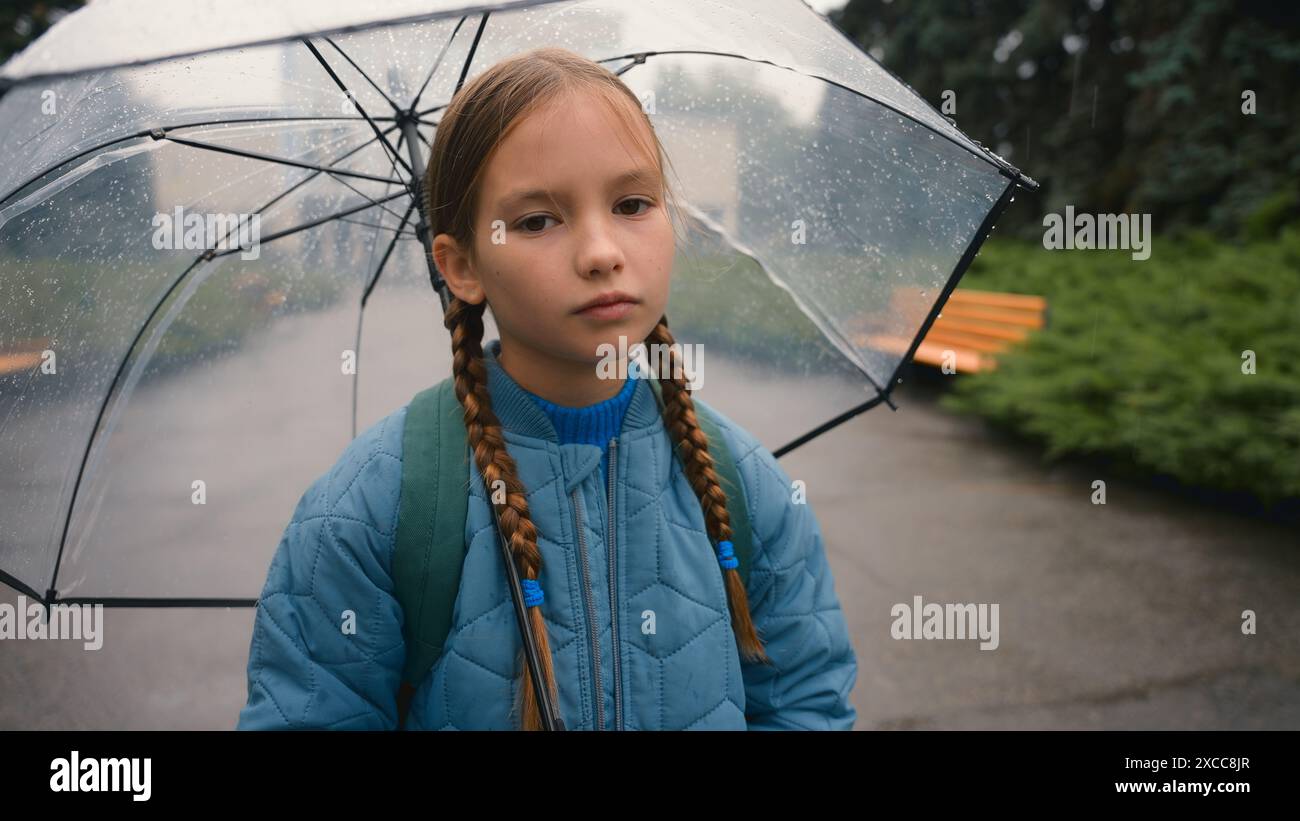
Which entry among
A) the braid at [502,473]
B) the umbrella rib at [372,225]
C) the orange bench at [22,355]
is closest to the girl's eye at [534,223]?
the braid at [502,473]

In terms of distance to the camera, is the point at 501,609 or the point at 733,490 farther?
the point at 733,490

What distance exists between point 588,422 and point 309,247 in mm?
901

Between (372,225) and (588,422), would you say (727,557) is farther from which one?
(372,225)

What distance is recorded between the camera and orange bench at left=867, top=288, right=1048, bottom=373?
8.44 metres

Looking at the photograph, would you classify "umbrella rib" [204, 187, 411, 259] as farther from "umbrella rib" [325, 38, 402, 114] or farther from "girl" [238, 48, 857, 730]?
"girl" [238, 48, 857, 730]

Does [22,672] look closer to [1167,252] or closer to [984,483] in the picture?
[984,483]

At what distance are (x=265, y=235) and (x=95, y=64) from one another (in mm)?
749

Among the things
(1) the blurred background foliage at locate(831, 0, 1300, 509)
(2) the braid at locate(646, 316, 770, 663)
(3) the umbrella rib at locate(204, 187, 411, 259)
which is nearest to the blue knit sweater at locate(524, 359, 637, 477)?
(2) the braid at locate(646, 316, 770, 663)

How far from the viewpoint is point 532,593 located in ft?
4.87

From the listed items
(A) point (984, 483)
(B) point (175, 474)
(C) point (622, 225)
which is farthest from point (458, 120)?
(A) point (984, 483)

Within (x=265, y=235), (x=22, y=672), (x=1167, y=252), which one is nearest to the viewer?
(x=265, y=235)

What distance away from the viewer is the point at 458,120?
1527mm

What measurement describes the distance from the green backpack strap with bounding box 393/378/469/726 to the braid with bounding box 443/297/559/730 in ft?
0.13

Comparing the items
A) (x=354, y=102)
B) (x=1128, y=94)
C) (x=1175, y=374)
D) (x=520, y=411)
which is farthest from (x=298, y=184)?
(x=1128, y=94)
